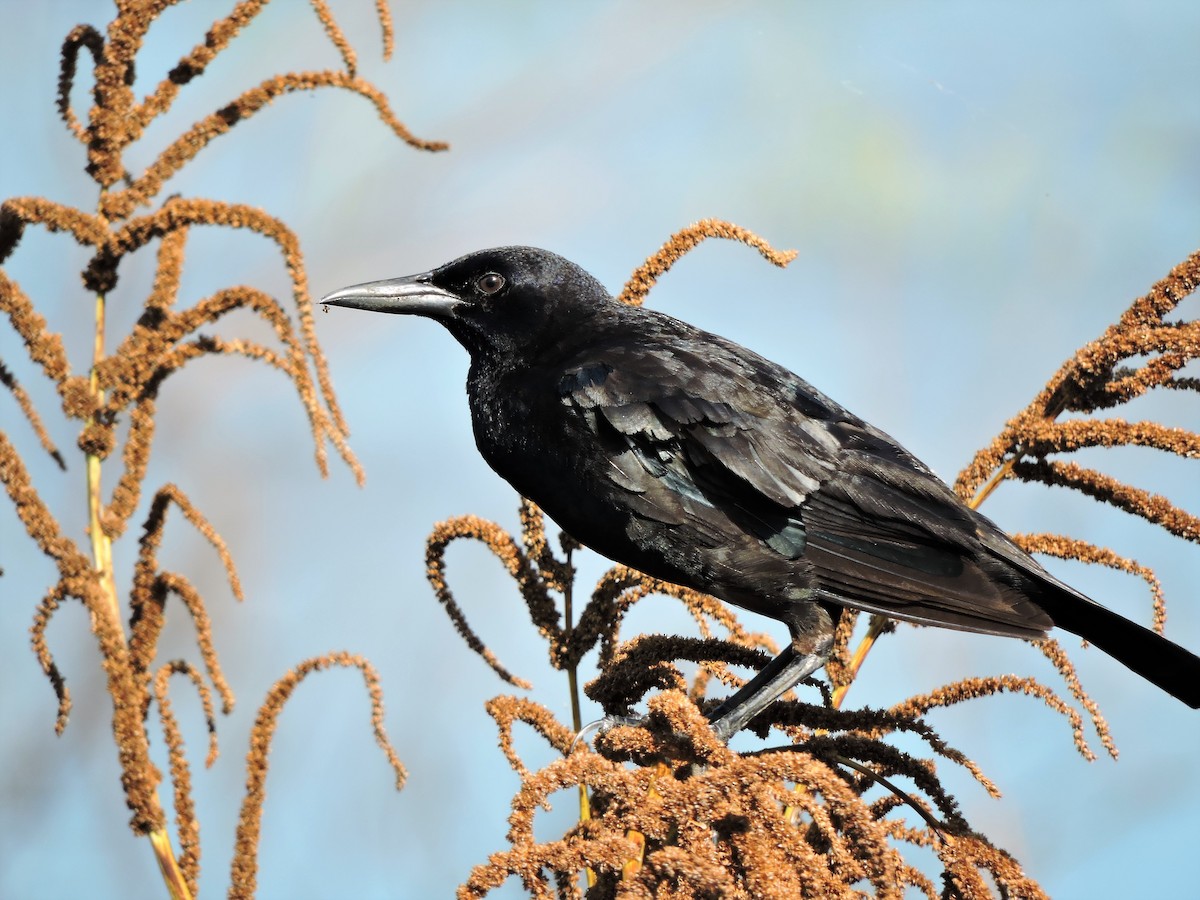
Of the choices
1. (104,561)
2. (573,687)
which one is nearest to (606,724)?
(573,687)

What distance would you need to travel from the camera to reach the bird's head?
3.54 metres

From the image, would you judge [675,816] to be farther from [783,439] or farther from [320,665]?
[783,439]

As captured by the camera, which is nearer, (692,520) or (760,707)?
(760,707)

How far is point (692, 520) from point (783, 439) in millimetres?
293

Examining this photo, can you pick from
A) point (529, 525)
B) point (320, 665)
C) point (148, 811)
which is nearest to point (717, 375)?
point (529, 525)

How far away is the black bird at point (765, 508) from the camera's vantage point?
2875 millimetres

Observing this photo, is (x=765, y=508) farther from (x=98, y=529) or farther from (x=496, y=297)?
(x=98, y=529)

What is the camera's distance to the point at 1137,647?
284 centimetres

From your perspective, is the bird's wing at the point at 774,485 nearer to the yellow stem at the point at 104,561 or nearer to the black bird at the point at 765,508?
the black bird at the point at 765,508

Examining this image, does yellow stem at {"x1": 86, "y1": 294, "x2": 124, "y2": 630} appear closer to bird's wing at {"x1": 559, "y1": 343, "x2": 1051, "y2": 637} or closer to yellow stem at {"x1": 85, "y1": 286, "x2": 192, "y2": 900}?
yellow stem at {"x1": 85, "y1": 286, "x2": 192, "y2": 900}

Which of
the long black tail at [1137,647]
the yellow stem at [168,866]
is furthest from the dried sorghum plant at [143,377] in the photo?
the long black tail at [1137,647]

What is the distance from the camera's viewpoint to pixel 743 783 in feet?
6.12

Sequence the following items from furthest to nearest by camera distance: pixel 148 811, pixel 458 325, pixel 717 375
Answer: pixel 458 325 < pixel 717 375 < pixel 148 811

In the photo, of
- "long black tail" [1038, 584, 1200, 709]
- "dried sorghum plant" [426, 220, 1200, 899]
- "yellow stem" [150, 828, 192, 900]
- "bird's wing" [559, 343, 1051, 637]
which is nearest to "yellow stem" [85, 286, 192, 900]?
"yellow stem" [150, 828, 192, 900]
